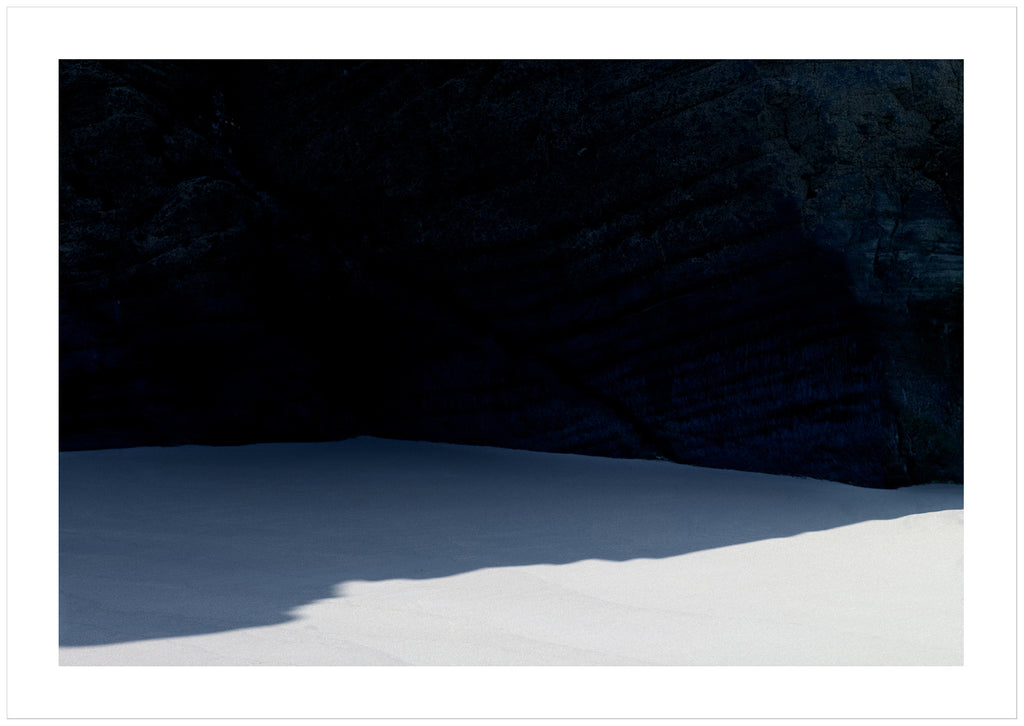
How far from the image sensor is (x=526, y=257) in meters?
4.14

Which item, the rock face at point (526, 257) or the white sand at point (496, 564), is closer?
the white sand at point (496, 564)

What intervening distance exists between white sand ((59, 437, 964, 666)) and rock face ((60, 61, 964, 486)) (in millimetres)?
325

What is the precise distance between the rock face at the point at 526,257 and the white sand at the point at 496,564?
1.07 feet

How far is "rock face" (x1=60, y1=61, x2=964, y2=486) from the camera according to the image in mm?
3709

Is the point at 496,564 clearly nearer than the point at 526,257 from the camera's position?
Yes

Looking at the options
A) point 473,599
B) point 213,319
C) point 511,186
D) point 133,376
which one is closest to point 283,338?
point 213,319

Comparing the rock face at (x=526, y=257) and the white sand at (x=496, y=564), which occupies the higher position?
the rock face at (x=526, y=257)

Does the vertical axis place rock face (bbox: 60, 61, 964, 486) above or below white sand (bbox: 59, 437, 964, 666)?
above

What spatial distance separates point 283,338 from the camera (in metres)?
4.52

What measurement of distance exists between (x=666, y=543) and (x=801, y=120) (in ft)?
6.24

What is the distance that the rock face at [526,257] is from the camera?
12.2 ft

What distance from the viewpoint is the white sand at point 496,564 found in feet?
6.51

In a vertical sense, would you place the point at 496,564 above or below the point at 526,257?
below

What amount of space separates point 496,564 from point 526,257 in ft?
6.13
